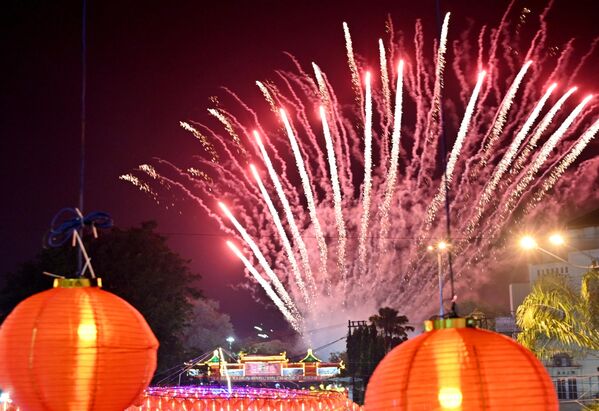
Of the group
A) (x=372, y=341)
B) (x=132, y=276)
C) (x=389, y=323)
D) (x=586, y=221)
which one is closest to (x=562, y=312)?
(x=586, y=221)

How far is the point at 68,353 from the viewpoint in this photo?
540 cm

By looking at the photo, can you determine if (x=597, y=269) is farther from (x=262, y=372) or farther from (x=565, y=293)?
(x=262, y=372)

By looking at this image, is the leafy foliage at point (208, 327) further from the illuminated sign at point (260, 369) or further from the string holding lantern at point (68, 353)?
the string holding lantern at point (68, 353)

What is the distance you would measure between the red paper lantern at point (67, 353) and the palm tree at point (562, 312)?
748 centimetres

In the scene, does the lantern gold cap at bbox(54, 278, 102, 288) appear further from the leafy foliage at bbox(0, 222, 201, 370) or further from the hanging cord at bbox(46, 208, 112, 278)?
the leafy foliage at bbox(0, 222, 201, 370)

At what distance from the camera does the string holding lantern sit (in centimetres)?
538

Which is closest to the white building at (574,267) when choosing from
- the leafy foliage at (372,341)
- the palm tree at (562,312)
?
the leafy foliage at (372,341)

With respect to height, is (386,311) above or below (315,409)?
above

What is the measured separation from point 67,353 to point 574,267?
60.7 ft

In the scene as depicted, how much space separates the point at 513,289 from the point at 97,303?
22.2 m

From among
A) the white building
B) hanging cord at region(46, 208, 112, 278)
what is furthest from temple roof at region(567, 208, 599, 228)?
hanging cord at region(46, 208, 112, 278)

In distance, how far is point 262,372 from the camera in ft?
105

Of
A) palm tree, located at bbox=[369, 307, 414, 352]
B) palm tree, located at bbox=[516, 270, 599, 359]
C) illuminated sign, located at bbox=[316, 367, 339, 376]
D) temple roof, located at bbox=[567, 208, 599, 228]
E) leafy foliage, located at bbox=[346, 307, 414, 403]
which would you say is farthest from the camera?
palm tree, located at bbox=[369, 307, 414, 352]

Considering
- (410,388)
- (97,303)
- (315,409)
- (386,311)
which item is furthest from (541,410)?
(386,311)
